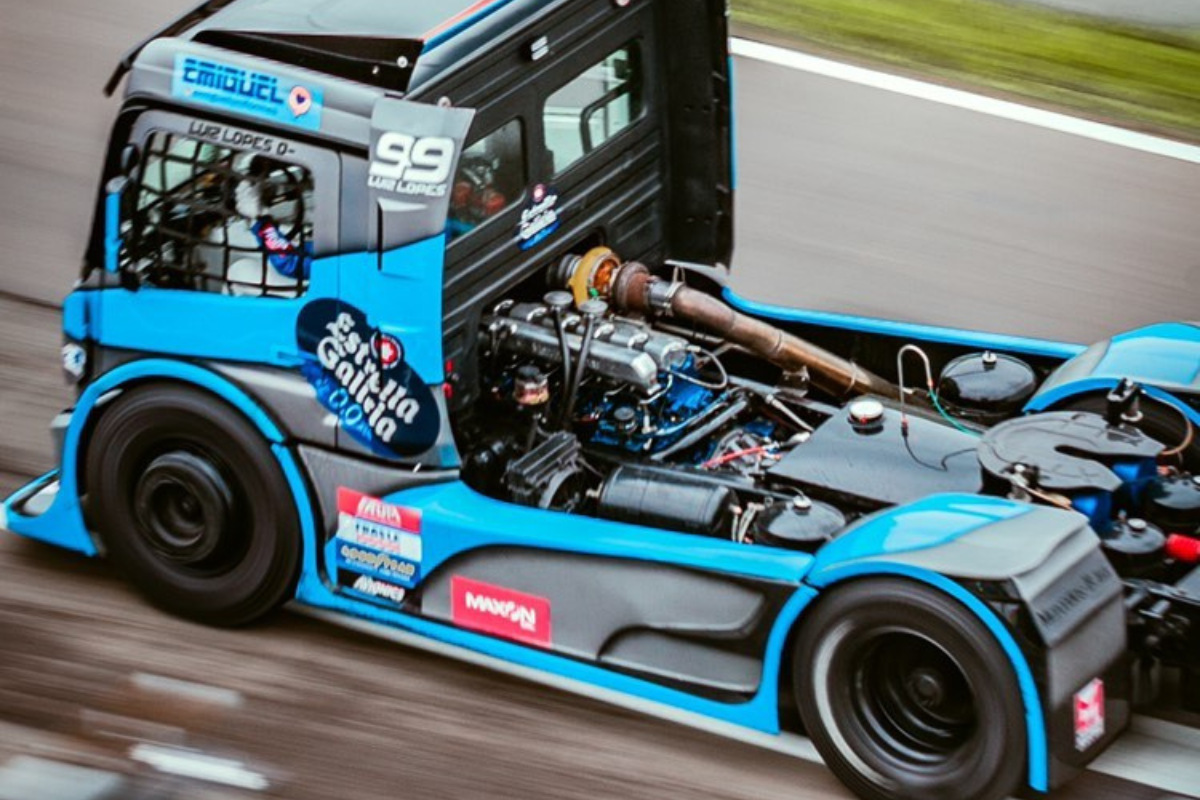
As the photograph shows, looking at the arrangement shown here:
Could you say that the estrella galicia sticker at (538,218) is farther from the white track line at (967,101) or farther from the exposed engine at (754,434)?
the white track line at (967,101)

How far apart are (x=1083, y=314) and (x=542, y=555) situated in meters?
4.71

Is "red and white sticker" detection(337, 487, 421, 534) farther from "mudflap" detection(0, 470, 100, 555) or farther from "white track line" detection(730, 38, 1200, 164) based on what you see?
A: "white track line" detection(730, 38, 1200, 164)

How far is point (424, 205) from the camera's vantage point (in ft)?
20.4

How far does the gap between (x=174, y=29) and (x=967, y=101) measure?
21.9 feet

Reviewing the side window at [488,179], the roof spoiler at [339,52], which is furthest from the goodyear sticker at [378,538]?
the roof spoiler at [339,52]

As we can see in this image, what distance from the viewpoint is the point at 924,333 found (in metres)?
7.71

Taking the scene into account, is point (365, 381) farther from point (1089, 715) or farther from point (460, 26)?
point (1089, 715)

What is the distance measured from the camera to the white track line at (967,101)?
38.6 feet

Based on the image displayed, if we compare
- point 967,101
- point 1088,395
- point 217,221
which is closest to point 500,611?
point 217,221

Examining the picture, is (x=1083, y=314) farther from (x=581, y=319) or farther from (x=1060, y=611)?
(x=1060, y=611)

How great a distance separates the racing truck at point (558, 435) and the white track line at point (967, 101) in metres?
4.54

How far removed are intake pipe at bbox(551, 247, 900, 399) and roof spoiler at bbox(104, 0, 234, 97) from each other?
5.19 ft

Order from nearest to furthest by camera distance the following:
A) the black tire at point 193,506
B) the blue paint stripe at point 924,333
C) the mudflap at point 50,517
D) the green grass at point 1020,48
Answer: the black tire at point 193,506
the mudflap at point 50,517
the blue paint stripe at point 924,333
the green grass at point 1020,48

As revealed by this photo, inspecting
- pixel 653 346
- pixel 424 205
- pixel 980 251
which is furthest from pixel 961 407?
pixel 980 251
